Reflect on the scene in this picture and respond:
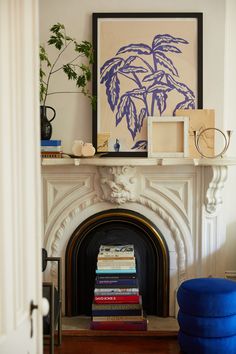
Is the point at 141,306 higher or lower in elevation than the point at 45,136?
lower

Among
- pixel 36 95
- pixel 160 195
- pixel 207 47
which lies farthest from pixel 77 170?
pixel 36 95

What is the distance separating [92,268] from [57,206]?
21.1 inches

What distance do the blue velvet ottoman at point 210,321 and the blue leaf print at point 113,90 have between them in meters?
1.42

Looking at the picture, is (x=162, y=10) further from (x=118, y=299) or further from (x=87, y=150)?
(x=118, y=299)

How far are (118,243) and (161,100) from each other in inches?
43.0

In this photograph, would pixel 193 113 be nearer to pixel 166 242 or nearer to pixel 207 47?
pixel 207 47

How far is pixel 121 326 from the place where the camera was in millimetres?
3332

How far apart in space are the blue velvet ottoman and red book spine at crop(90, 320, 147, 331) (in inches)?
18.8

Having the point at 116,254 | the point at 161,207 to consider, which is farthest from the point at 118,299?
the point at 161,207

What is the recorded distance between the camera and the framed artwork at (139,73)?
3.42 m

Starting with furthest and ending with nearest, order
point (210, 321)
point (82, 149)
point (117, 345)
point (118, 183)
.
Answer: point (118, 183)
point (82, 149)
point (117, 345)
point (210, 321)

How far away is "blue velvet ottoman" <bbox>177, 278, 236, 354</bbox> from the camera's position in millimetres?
2840

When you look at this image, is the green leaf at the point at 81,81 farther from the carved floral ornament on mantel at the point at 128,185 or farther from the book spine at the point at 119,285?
the book spine at the point at 119,285

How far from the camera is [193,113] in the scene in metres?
3.42
